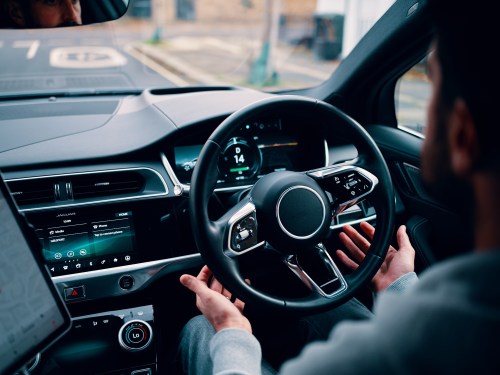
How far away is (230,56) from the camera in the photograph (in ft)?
47.7

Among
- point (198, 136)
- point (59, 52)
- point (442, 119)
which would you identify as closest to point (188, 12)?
point (59, 52)

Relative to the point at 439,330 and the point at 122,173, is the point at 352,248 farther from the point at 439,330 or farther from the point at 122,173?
the point at 439,330

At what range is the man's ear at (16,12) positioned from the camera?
1.70 meters

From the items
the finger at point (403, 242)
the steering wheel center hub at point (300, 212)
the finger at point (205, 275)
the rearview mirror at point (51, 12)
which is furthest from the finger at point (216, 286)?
the rearview mirror at point (51, 12)

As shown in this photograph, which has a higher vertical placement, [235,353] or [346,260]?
[235,353]

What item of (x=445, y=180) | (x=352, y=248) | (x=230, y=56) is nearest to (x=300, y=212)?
(x=352, y=248)

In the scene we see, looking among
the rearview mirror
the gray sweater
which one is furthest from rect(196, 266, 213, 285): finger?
the gray sweater

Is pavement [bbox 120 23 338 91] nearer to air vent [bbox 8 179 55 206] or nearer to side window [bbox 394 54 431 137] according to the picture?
side window [bbox 394 54 431 137]

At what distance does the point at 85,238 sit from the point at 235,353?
90cm

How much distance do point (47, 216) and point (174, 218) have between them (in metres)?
0.47

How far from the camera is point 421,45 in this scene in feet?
7.68

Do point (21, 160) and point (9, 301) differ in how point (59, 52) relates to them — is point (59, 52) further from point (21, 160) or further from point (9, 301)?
point (9, 301)

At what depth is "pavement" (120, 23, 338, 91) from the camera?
9.22 metres

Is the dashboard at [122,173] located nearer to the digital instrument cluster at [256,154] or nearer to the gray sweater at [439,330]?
the digital instrument cluster at [256,154]
